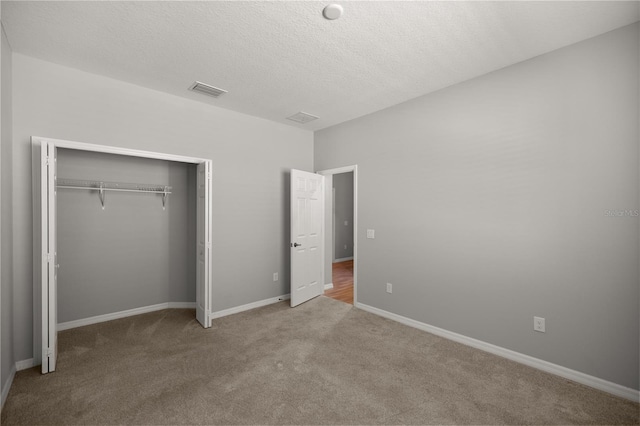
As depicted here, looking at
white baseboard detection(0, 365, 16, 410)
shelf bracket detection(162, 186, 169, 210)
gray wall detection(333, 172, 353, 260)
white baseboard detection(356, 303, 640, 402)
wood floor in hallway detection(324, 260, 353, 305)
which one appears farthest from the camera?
gray wall detection(333, 172, 353, 260)

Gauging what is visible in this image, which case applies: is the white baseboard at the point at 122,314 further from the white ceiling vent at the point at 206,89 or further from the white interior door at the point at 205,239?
the white ceiling vent at the point at 206,89

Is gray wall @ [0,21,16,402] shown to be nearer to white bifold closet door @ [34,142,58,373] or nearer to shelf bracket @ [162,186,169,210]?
white bifold closet door @ [34,142,58,373]

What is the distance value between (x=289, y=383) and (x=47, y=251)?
2.34 m

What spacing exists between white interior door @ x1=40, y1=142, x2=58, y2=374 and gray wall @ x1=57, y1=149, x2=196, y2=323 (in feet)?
3.32

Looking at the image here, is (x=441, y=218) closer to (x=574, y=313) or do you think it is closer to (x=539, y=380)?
(x=574, y=313)

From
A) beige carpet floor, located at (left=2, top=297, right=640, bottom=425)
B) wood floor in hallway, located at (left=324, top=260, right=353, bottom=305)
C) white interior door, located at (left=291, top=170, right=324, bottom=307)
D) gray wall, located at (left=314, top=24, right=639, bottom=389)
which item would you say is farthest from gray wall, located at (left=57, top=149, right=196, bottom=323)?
gray wall, located at (left=314, top=24, right=639, bottom=389)

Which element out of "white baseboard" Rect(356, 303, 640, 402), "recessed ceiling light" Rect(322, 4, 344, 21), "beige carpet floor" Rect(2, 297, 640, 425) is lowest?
"beige carpet floor" Rect(2, 297, 640, 425)

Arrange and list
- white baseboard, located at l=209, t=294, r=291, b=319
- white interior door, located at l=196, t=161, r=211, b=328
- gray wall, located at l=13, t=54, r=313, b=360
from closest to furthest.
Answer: gray wall, located at l=13, t=54, r=313, b=360 < white interior door, located at l=196, t=161, r=211, b=328 < white baseboard, located at l=209, t=294, r=291, b=319

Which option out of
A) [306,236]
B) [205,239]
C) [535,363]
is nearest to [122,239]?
[205,239]

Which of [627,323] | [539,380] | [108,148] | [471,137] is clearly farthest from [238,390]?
[471,137]

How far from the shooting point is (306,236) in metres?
4.53

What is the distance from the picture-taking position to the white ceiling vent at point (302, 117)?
416 cm

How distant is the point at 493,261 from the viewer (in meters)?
2.96

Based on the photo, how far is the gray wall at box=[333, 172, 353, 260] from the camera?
26.3 ft
